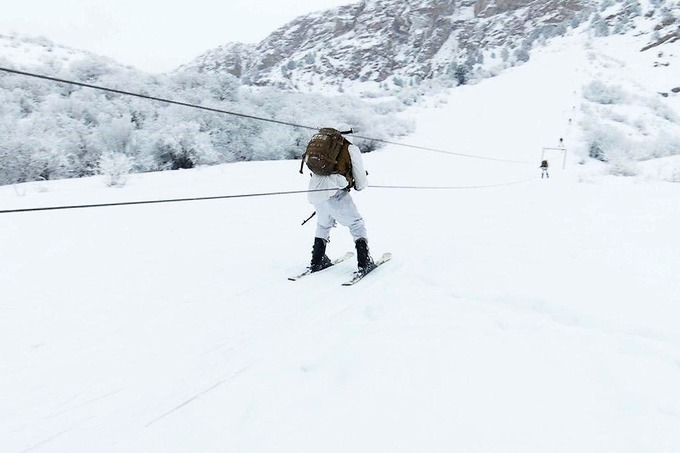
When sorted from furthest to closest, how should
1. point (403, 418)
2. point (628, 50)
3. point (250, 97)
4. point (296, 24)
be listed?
point (296, 24)
point (628, 50)
point (250, 97)
point (403, 418)

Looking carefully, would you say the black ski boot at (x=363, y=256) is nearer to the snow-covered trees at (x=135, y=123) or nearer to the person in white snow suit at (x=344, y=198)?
the person in white snow suit at (x=344, y=198)

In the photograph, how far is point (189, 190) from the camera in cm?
916

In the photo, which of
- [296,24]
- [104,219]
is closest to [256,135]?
[104,219]

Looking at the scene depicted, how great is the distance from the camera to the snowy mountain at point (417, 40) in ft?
135

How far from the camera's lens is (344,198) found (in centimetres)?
483

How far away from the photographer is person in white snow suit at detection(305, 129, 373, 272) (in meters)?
4.69

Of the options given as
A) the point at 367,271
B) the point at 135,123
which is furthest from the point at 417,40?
the point at 367,271

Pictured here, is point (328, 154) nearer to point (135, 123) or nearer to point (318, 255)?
point (318, 255)

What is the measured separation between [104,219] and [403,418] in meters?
6.28

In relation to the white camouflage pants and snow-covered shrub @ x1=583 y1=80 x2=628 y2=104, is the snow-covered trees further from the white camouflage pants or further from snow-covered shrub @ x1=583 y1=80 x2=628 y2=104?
snow-covered shrub @ x1=583 y1=80 x2=628 y2=104

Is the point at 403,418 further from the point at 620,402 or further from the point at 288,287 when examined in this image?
the point at 288,287

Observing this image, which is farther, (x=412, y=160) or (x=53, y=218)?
(x=412, y=160)

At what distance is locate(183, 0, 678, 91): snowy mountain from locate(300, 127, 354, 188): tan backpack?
35065 millimetres

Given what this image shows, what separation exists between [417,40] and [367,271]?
237 ft
